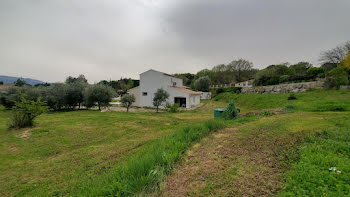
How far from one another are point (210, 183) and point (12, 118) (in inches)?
543

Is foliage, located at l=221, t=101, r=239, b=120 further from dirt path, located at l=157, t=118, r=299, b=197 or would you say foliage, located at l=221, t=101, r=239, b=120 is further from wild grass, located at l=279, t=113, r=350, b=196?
wild grass, located at l=279, t=113, r=350, b=196

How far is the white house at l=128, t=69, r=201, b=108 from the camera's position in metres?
23.0

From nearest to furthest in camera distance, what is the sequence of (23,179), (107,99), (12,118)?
(23,179) < (12,118) < (107,99)

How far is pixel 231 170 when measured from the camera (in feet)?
9.09

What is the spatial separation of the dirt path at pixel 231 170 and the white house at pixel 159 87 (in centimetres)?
1845

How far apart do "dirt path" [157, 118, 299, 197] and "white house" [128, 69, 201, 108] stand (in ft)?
60.5

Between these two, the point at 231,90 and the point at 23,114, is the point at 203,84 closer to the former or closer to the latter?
the point at 231,90

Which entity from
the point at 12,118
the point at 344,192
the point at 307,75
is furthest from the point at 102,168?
the point at 307,75

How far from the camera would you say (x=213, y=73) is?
51.8 metres

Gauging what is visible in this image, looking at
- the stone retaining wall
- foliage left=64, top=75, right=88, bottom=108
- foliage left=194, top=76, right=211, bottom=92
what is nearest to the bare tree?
the stone retaining wall

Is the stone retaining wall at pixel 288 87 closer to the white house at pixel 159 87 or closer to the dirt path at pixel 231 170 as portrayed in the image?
the white house at pixel 159 87

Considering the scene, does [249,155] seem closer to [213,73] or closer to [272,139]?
[272,139]

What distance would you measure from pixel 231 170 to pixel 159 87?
21755 millimetres

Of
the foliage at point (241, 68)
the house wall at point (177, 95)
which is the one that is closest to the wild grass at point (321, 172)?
the house wall at point (177, 95)
